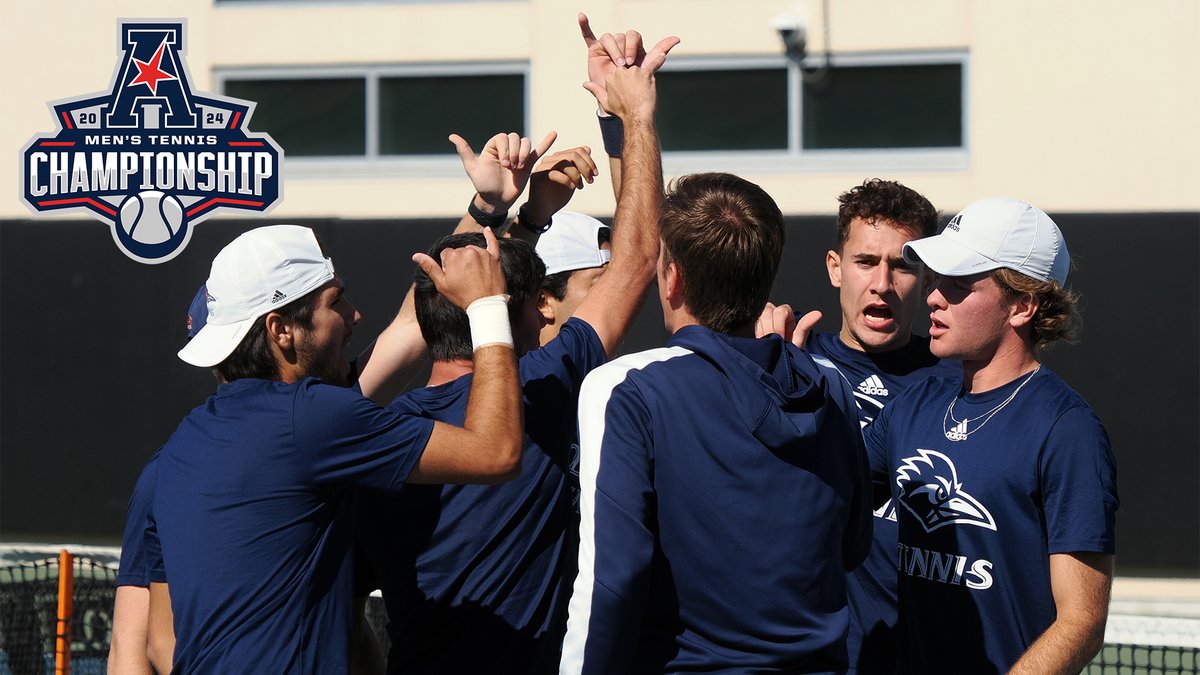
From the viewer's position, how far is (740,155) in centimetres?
1092

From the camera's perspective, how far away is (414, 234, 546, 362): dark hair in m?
3.32

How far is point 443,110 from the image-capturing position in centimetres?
1139

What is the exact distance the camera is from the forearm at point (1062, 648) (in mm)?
2756

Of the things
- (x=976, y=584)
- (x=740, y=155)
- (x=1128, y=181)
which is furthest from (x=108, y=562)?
(x=1128, y=181)

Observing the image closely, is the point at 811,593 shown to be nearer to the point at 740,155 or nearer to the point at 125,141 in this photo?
the point at 740,155

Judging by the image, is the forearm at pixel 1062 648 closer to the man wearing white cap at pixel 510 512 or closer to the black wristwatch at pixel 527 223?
the man wearing white cap at pixel 510 512

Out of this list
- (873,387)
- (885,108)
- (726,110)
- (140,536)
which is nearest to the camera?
(140,536)

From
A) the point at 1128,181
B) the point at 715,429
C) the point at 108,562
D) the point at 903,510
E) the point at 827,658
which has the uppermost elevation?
the point at 1128,181

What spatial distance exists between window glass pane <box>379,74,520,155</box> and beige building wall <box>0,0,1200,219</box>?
5.6 inches

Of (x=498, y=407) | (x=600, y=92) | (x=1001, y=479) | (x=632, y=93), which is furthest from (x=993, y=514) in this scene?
(x=600, y=92)

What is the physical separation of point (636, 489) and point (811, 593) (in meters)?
0.45

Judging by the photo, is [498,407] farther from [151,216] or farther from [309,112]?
[151,216]

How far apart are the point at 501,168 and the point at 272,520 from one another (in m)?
1.43

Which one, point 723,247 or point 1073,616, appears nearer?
point 723,247
